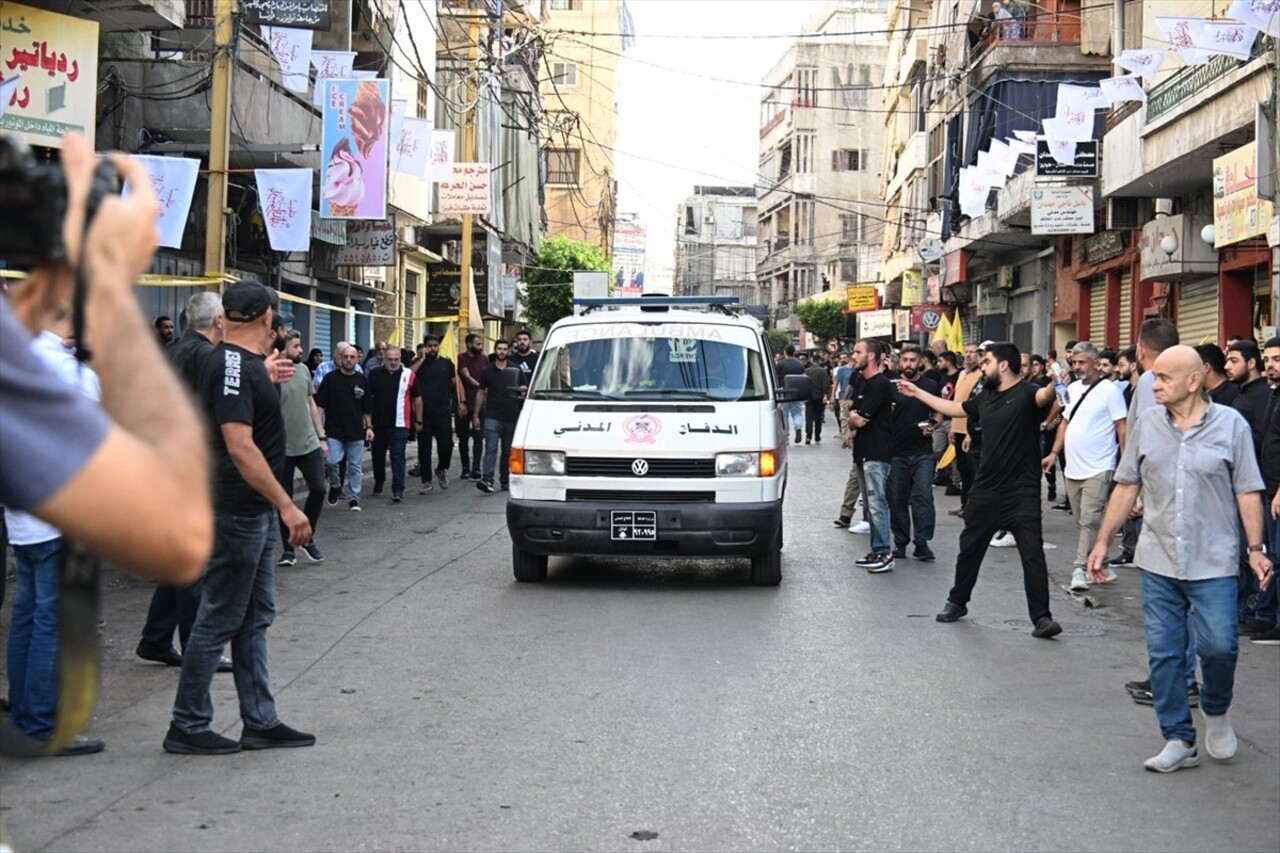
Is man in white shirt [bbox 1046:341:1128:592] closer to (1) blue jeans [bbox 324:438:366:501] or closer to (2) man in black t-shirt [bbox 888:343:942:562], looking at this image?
(2) man in black t-shirt [bbox 888:343:942:562]

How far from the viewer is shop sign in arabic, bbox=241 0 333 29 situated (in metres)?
18.1

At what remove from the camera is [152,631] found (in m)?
8.25

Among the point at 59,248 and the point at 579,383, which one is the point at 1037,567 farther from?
the point at 59,248

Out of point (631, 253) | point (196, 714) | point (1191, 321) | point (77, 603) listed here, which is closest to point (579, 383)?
point (196, 714)

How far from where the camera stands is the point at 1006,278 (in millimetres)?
39312

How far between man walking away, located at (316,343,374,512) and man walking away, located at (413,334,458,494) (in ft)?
8.40

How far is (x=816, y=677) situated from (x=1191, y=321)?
62.6ft

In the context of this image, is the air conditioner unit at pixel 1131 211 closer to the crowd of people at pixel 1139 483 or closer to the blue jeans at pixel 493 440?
the crowd of people at pixel 1139 483

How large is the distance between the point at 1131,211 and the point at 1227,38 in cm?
1100

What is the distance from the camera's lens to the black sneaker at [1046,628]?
381 inches

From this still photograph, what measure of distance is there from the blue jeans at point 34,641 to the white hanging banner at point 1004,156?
2622 cm

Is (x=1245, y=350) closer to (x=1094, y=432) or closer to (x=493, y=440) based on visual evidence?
(x=1094, y=432)

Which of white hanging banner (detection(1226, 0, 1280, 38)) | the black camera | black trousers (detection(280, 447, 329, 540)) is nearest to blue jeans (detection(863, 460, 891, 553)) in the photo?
black trousers (detection(280, 447, 329, 540))

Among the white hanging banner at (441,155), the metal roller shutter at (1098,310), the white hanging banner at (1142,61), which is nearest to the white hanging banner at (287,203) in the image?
the white hanging banner at (441,155)
